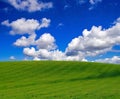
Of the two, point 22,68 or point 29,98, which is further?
point 22,68

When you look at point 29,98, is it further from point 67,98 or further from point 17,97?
point 67,98

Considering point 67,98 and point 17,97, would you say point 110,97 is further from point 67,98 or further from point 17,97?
point 17,97

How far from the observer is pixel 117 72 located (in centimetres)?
7031

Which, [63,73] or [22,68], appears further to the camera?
[22,68]

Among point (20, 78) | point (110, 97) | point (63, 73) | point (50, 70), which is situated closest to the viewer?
point (110, 97)

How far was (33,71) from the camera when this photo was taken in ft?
236

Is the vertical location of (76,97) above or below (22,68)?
below

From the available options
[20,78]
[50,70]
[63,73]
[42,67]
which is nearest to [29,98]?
[20,78]

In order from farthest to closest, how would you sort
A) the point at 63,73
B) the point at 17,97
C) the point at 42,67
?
the point at 42,67 → the point at 63,73 → the point at 17,97

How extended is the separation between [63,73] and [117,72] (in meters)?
13.5

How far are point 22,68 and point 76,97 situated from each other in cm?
4660

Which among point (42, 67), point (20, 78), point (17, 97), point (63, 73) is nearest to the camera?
point (17, 97)

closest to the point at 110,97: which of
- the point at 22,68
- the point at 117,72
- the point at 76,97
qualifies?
the point at 76,97

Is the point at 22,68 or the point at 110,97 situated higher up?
the point at 22,68
